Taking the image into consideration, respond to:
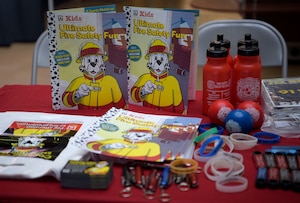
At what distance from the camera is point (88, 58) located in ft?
4.14

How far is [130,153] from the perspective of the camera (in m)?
0.96

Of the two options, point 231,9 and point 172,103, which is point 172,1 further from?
point 172,103

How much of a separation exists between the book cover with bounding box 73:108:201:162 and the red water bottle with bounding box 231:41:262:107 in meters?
0.14

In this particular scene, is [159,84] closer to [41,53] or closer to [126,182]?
[126,182]

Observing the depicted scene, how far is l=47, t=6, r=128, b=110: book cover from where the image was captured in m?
1.24

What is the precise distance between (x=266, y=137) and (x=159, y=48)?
1.20 feet

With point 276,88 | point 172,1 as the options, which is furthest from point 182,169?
point 172,1

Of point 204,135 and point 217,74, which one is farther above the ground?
point 217,74

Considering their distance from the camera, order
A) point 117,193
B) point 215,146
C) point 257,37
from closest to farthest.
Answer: point 117,193 < point 215,146 < point 257,37

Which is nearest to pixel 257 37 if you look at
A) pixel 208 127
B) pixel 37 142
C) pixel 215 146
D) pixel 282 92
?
pixel 282 92

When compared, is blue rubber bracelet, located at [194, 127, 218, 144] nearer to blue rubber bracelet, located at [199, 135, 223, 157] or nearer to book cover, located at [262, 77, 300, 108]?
blue rubber bracelet, located at [199, 135, 223, 157]

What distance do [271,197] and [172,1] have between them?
6.57ft

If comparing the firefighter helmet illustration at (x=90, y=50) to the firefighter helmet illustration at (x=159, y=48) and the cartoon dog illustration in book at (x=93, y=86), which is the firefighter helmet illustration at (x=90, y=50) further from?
the firefighter helmet illustration at (x=159, y=48)

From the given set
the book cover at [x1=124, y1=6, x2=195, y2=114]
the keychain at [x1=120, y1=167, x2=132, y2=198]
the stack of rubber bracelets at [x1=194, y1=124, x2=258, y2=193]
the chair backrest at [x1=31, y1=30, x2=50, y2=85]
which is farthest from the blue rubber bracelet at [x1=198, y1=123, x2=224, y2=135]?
the chair backrest at [x1=31, y1=30, x2=50, y2=85]
